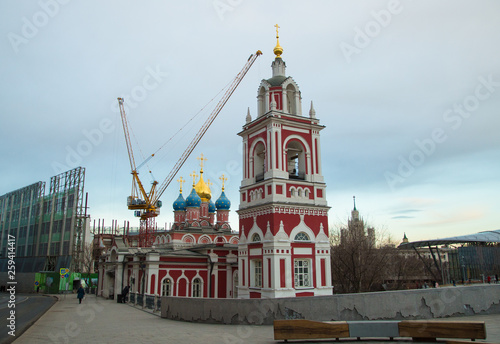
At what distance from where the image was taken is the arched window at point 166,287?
1161 inches

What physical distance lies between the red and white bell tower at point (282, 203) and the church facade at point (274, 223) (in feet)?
0.16

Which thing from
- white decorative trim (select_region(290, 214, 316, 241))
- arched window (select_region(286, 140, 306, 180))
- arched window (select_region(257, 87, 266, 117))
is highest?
arched window (select_region(257, 87, 266, 117))

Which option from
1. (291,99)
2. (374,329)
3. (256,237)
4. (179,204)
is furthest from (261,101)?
(179,204)

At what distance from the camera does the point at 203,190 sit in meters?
49.3

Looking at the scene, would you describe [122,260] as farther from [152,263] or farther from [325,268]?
[325,268]

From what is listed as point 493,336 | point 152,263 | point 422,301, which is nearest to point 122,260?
point 152,263

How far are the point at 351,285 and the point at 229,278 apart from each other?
13.0 metres

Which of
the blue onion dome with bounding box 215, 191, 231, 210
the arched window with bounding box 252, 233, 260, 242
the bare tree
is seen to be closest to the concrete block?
the arched window with bounding box 252, 233, 260, 242

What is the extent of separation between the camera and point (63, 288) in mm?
51031

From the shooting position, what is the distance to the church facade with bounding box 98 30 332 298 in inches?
897

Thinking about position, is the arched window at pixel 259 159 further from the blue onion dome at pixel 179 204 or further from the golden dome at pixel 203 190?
the blue onion dome at pixel 179 204

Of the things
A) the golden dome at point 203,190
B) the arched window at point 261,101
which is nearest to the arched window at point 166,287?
the arched window at point 261,101

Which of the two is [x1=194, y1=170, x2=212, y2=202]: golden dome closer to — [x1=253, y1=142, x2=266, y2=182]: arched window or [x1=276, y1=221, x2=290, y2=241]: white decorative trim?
[x1=253, y1=142, x2=266, y2=182]: arched window

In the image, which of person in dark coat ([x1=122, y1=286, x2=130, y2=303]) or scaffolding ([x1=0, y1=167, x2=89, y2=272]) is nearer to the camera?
person in dark coat ([x1=122, y1=286, x2=130, y2=303])
